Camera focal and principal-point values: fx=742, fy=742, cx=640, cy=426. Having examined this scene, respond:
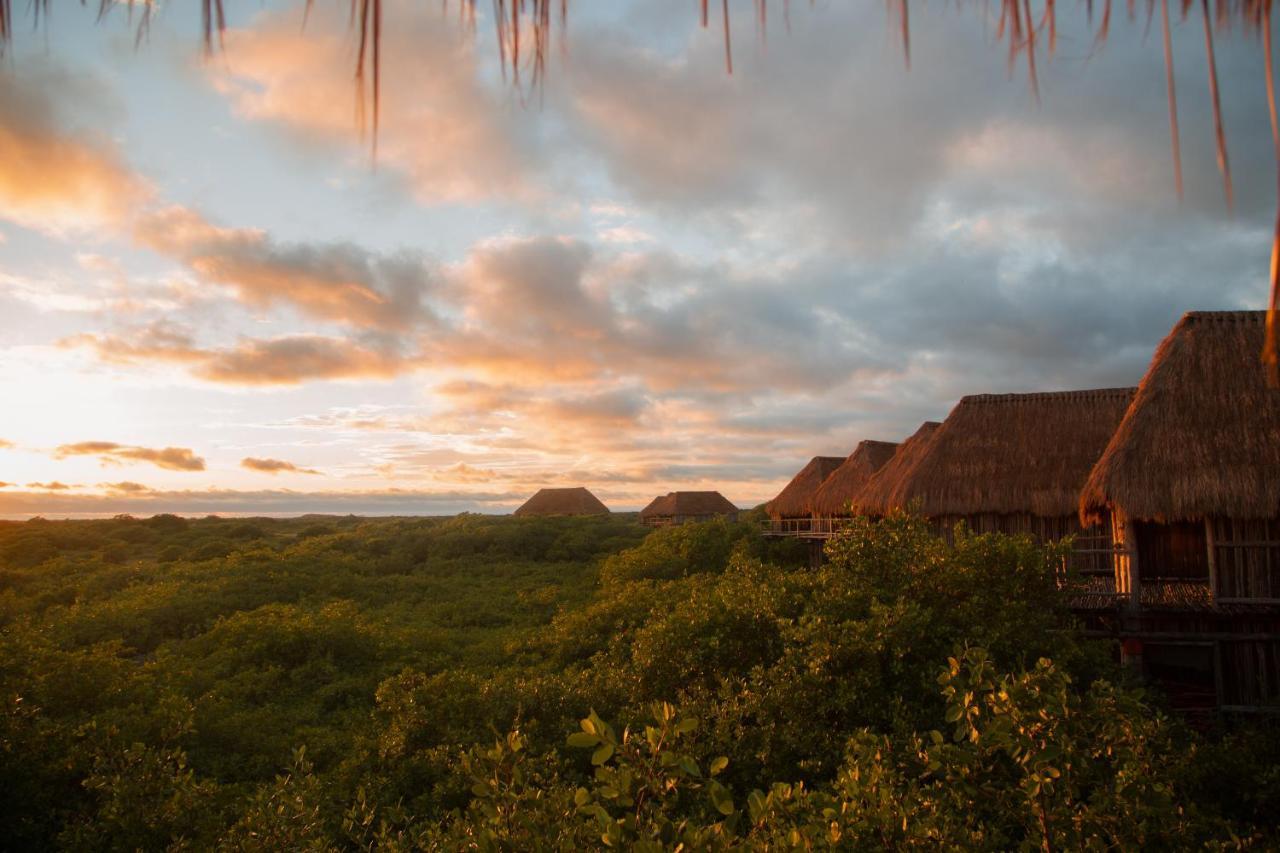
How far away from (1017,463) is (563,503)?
40363 millimetres

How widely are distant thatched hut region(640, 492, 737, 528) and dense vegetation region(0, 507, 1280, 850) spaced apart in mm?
28009

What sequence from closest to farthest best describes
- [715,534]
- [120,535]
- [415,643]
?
[415,643] < [715,534] < [120,535]

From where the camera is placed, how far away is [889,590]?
871 cm

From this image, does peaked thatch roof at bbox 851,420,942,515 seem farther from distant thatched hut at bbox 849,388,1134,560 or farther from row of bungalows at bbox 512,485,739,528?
row of bungalows at bbox 512,485,739,528

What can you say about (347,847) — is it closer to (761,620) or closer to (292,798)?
(292,798)

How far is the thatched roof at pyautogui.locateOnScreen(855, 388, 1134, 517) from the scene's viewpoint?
589 inches

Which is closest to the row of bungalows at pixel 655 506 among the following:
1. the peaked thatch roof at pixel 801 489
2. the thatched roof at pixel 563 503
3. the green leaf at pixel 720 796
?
the thatched roof at pixel 563 503

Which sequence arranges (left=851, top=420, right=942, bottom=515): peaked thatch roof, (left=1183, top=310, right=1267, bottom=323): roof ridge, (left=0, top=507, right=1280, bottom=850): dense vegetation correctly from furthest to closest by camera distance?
(left=851, top=420, right=942, bottom=515): peaked thatch roof → (left=1183, top=310, right=1267, bottom=323): roof ridge → (left=0, top=507, right=1280, bottom=850): dense vegetation

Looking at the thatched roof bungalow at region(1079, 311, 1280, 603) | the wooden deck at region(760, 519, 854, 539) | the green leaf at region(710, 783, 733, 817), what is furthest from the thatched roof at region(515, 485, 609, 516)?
the green leaf at region(710, 783, 733, 817)

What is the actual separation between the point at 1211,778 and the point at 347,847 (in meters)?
8.42

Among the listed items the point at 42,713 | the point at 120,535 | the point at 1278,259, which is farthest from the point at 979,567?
the point at 120,535

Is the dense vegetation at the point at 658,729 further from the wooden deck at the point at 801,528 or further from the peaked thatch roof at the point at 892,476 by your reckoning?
the wooden deck at the point at 801,528

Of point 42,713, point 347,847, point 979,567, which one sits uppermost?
point 979,567

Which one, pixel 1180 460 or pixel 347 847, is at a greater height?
pixel 1180 460
